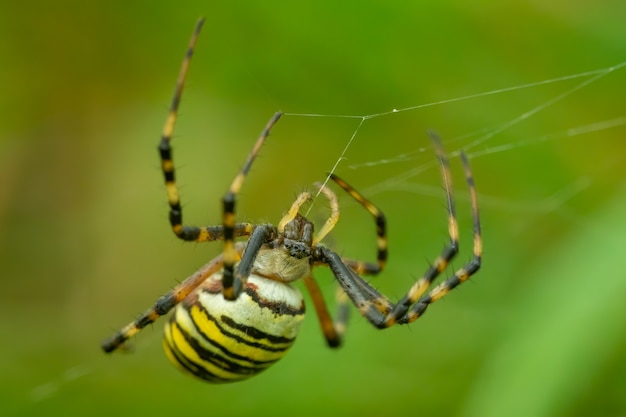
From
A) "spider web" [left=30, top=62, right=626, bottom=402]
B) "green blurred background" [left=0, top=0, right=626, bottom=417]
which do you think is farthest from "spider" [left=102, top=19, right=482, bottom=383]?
"spider web" [left=30, top=62, right=626, bottom=402]

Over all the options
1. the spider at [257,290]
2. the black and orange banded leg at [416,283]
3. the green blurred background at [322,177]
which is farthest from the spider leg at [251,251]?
the green blurred background at [322,177]

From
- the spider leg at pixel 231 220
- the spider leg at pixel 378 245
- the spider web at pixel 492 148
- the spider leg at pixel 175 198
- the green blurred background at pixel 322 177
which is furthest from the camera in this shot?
the spider web at pixel 492 148

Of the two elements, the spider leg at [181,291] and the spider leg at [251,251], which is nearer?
the spider leg at [251,251]

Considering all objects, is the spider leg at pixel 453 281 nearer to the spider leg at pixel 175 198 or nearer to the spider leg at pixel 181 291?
the spider leg at pixel 175 198

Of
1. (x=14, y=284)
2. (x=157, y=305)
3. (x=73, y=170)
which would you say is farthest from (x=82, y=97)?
(x=157, y=305)

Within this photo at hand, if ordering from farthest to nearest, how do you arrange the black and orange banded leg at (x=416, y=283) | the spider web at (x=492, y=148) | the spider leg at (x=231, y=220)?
the spider web at (x=492, y=148) < the black and orange banded leg at (x=416, y=283) < the spider leg at (x=231, y=220)

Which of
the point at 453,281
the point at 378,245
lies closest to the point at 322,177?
the point at 378,245

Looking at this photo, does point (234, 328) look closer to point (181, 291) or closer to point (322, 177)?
point (181, 291)

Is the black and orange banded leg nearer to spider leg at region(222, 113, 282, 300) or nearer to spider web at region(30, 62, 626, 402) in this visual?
spider leg at region(222, 113, 282, 300)
